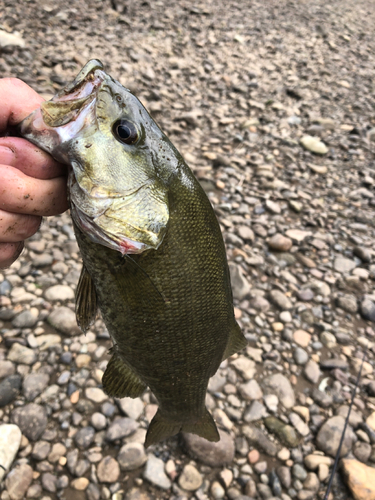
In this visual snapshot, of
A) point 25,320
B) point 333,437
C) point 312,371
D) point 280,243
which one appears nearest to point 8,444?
point 25,320

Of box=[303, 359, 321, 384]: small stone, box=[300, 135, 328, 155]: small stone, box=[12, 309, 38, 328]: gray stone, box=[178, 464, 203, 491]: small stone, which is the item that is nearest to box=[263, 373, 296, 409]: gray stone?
box=[303, 359, 321, 384]: small stone

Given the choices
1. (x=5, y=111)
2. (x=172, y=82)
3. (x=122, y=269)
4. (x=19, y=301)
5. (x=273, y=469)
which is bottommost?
(x=273, y=469)

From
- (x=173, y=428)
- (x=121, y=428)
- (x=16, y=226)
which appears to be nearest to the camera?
(x=16, y=226)

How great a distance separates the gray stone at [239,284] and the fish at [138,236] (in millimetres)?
2004

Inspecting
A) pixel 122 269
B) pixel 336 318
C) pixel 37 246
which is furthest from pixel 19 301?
pixel 336 318

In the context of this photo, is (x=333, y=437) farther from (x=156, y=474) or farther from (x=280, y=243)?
(x=280, y=243)

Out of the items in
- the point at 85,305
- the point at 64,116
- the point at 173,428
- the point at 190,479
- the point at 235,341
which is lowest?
the point at 190,479

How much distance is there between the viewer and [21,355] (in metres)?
3.05

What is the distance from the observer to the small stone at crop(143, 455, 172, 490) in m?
2.75

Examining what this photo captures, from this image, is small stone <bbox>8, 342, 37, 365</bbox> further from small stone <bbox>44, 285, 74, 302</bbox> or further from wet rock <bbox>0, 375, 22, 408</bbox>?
small stone <bbox>44, 285, 74, 302</bbox>

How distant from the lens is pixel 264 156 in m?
6.16

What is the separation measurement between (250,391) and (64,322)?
5.43ft

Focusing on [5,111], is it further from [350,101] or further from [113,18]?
[350,101]

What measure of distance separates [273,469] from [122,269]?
7.34 ft
